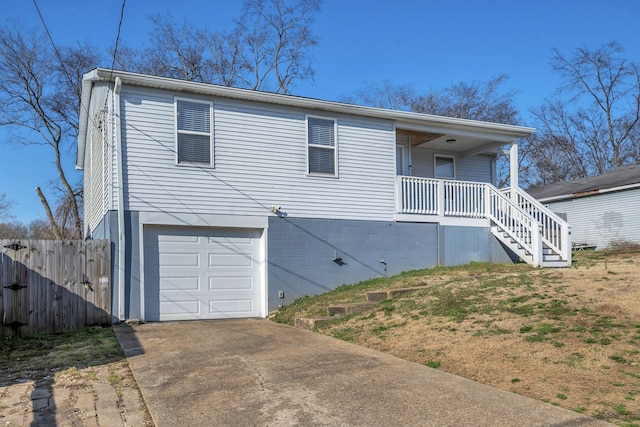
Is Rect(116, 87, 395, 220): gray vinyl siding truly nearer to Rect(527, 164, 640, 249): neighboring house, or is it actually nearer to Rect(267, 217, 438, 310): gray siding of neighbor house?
Rect(267, 217, 438, 310): gray siding of neighbor house

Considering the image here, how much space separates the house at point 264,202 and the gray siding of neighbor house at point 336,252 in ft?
0.08

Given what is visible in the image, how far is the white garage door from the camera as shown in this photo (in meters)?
9.78

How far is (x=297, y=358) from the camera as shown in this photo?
20.1ft

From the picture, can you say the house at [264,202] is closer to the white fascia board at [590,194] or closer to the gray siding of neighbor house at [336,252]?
the gray siding of neighbor house at [336,252]

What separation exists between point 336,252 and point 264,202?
2.04 m

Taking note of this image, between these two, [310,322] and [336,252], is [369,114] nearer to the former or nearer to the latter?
[336,252]

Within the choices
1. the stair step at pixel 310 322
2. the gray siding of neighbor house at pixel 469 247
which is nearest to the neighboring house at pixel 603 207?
the gray siding of neighbor house at pixel 469 247

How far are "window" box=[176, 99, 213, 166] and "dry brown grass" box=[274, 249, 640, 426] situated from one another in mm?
3911

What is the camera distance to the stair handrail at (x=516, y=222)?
1152cm

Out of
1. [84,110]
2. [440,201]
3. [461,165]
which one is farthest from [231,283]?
[461,165]

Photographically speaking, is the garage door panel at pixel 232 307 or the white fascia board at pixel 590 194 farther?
the white fascia board at pixel 590 194

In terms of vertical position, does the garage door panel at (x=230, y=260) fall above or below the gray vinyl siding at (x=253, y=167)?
below

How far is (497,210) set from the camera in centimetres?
1328

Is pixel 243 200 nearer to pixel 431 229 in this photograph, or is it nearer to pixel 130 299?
pixel 130 299
